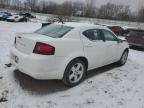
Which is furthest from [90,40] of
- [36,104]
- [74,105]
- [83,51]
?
[36,104]

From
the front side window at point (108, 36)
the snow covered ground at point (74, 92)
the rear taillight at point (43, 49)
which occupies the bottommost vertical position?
the snow covered ground at point (74, 92)

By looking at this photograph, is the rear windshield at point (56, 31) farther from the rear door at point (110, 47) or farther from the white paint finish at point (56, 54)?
the rear door at point (110, 47)

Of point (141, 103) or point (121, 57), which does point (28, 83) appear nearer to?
point (141, 103)

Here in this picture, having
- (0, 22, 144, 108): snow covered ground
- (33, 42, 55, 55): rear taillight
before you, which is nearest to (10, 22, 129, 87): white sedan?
(33, 42, 55, 55): rear taillight

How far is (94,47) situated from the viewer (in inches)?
200

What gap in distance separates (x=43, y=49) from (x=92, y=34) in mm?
1645

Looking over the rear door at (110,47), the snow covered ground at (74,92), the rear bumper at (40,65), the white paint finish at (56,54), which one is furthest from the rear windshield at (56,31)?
the rear door at (110,47)

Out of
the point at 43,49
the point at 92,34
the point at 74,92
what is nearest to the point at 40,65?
the point at 43,49

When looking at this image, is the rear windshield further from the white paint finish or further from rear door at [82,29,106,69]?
rear door at [82,29,106,69]

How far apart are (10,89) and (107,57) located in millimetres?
2842

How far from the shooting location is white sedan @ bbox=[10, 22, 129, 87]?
409cm

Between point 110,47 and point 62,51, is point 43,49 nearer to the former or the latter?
point 62,51

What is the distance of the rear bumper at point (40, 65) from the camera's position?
4.03 metres

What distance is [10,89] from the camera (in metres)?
4.33
